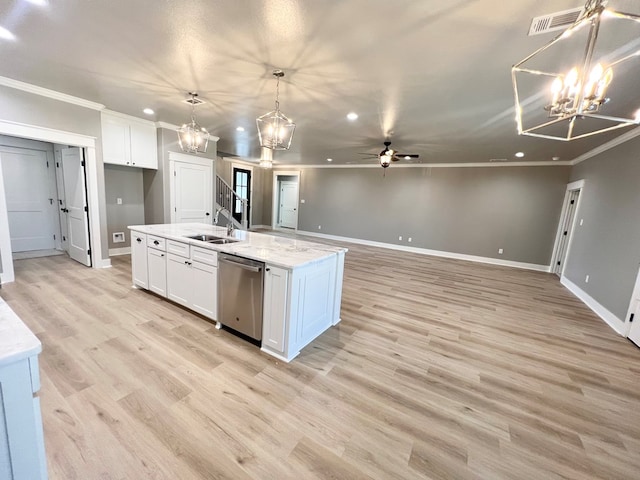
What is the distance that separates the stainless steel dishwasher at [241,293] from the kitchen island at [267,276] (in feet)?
0.18

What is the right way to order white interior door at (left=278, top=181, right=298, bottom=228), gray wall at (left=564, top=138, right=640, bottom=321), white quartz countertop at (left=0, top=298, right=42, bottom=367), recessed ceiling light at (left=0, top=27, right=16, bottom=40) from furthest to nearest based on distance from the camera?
white interior door at (left=278, top=181, right=298, bottom=228) → gray wall at (left=564, top=138, right=640, bottom=321) → recessed ceiling light at (left=0, top=27, right=16, bottom=40) → white quartz countertop at (left=0, top=298, right=42, bottom=367)

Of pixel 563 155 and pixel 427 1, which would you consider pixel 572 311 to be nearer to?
pixel 563 155

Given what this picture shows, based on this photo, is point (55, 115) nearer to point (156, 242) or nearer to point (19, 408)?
point (156, 242)

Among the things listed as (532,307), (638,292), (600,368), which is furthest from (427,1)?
(532,307)

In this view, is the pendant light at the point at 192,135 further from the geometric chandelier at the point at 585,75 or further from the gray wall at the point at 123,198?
the geometric chandelier at the point at 585,75

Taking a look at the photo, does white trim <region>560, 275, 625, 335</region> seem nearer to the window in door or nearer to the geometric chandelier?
the geometric chandelier

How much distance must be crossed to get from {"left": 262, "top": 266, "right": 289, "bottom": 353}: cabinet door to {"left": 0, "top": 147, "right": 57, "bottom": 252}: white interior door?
5.74m

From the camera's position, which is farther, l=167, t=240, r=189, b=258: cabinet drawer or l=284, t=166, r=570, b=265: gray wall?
l=284, t=166, r=570, b=265: gray wall

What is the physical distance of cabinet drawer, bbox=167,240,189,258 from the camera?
9.51 feet

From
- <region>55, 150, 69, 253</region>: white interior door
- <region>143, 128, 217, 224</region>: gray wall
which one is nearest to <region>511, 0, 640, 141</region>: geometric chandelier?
<region>143, 128, 217, 224</region>: gray wall

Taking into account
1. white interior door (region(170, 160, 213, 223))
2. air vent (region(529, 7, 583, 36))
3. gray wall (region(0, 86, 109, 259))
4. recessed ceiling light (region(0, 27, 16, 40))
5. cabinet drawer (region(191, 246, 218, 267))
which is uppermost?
air vent (region(529, 7, 583, 36))

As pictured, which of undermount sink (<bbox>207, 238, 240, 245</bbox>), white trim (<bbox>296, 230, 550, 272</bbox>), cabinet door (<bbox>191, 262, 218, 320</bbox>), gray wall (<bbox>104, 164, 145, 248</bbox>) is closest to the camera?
cabinet door (<bbox>191, 262, 218, 320</bbox>)

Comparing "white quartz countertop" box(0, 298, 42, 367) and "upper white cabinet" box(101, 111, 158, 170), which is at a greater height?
"upper white cabinet" box(101, 111, 158, 170)

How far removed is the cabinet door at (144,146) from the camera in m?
4.77
